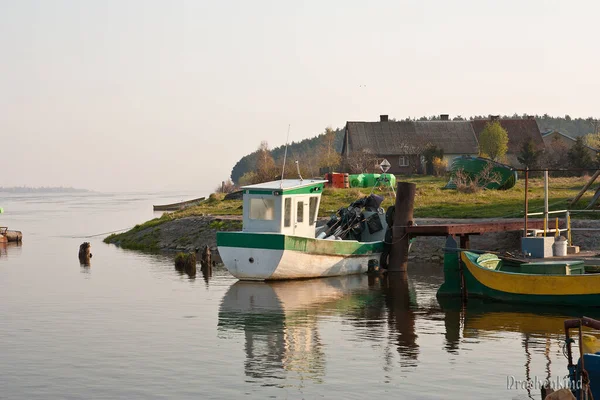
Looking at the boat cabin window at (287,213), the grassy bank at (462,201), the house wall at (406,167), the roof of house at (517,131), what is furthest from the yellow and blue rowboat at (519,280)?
the roof of house at (517,131)

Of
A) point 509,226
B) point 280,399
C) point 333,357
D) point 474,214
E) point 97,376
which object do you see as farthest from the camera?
point 474,214

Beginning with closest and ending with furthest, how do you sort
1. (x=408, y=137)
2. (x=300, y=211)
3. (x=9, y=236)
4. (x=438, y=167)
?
(x=300, y=211), (x=9, y=236), (x=438, y=167), (x=408, y=137)

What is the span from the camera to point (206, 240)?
45.1 metres

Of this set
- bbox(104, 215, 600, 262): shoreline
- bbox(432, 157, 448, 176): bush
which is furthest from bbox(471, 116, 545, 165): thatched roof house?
bbox(104, 215, 600, 262): shoreline

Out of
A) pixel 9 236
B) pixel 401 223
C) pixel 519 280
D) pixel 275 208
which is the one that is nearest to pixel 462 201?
pixel 401 223

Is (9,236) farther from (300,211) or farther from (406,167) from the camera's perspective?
(406,167)

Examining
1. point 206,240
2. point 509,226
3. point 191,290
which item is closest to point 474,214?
point 509,226

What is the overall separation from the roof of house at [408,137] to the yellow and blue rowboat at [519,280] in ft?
195

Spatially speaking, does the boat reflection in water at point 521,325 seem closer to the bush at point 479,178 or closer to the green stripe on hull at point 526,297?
the green stripe on hull at point 526,297

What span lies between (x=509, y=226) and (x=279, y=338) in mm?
15556

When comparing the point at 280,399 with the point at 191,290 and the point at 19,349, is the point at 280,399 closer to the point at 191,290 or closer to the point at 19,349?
the point at 19,349

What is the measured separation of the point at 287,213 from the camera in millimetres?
33375

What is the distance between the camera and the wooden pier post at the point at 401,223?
36.2 m

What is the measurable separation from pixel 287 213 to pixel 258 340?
1080 cm
